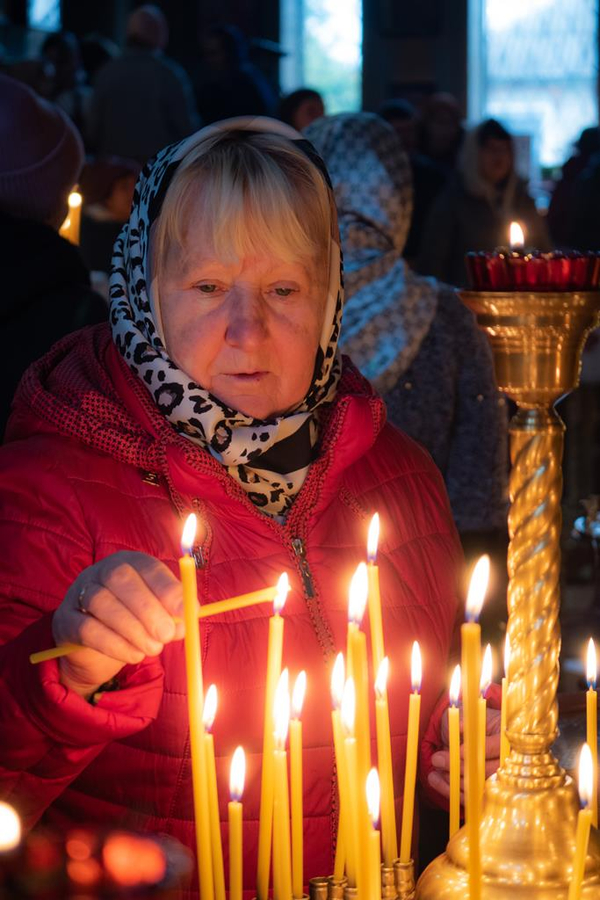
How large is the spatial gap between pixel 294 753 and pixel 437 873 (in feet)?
0.53

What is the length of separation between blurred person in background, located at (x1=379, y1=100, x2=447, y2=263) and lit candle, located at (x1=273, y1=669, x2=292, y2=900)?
6.58 m

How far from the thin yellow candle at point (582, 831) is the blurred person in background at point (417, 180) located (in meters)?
6.67

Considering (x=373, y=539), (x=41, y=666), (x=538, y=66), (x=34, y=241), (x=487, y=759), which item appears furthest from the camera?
(x=538, y=66)

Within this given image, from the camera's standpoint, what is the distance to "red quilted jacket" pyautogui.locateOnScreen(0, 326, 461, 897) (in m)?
1.82

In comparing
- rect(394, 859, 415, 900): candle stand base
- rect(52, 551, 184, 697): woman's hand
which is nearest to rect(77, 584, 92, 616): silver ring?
rect(52, 551, 184, 697): woman's hand

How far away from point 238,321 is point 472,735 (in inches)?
39.6

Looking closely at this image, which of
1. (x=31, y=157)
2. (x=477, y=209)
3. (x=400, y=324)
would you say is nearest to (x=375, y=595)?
(x=31, y=157)

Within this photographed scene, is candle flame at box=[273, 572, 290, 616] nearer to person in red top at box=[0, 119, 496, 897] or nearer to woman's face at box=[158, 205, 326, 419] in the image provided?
person in red top at box=[0, 119, 496, 897]

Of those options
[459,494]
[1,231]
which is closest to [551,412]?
[1,231]

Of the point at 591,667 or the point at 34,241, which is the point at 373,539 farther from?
the point at 34,241

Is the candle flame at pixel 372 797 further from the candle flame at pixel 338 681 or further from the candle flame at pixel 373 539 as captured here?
the candle flame at pixel 373 539

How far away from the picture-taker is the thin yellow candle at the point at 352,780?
1092 millimetres

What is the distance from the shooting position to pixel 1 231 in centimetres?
282

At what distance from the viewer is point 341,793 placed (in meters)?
1.23
